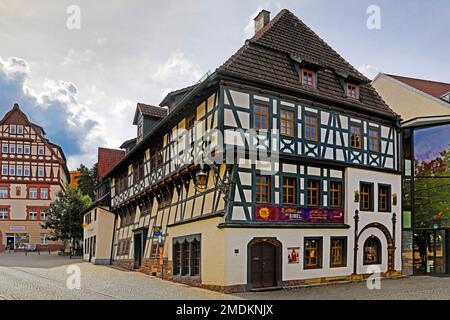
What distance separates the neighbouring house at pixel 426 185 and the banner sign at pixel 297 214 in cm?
484

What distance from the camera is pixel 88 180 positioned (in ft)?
216

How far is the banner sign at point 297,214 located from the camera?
736 inches

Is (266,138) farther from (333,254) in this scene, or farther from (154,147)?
(154,147)

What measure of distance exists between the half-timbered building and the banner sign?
0.13 feet

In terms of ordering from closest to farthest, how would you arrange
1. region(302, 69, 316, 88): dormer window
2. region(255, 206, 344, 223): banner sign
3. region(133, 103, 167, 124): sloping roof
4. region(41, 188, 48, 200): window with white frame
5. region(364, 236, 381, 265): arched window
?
1. region(255, 206, 344, 223): banner sign
2. region(302, 69, 316, 88): dormer window
3. region(364, 236, 381, 265): arched window
4. region(133, 103, 167, 124): sloping roof
5. region(41, 188, 48, 200): window with white frame

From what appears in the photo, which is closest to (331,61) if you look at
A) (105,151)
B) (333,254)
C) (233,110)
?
(233,110)

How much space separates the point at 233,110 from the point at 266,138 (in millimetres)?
1735

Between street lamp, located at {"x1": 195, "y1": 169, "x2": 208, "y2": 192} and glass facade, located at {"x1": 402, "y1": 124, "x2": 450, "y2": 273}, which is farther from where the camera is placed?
glass facade, located at {"x1": 402, "y1": 124, "x2": 450, "y2": 273}

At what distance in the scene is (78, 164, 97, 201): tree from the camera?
2564 inches

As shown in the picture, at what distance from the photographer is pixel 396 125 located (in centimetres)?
2395

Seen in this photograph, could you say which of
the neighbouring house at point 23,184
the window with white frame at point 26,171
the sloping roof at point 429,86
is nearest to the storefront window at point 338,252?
the sloping roof at point 429,86

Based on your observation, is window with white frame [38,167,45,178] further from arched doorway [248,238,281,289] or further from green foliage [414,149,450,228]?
arched doorway [248,238,281,289]

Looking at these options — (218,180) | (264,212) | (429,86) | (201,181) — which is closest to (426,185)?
(429,86)

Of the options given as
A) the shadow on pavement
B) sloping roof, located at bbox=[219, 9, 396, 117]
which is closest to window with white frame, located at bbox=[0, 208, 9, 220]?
the shadow on pavement
